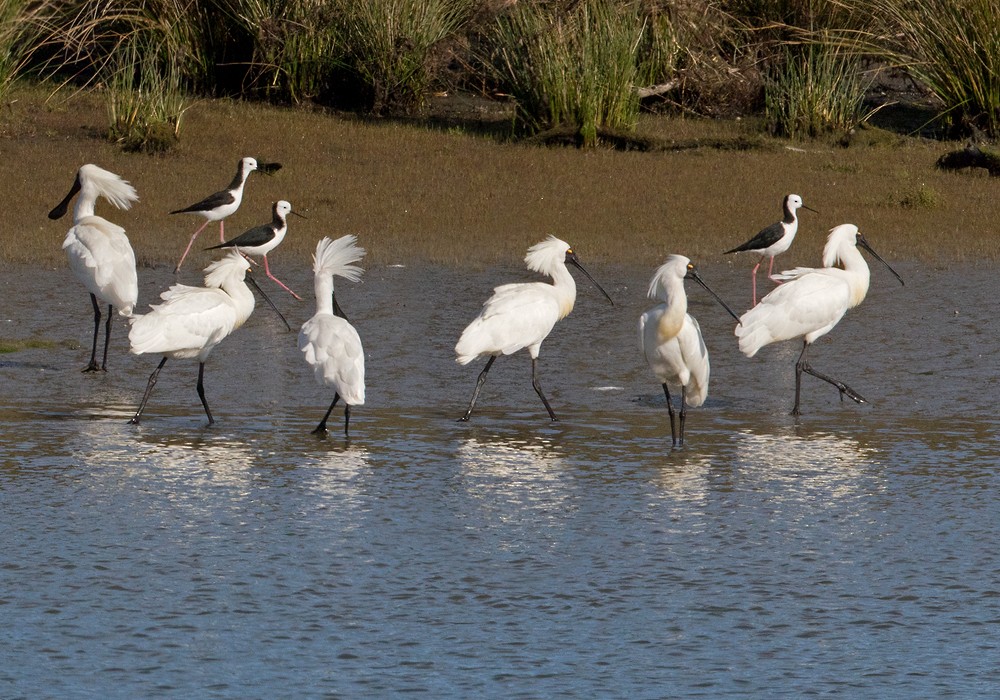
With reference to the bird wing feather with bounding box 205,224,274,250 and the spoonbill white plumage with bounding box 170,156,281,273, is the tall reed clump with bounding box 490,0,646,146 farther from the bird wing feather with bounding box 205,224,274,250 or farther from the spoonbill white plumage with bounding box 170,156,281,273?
the bird wing feather with bounding box 205,224,274,250

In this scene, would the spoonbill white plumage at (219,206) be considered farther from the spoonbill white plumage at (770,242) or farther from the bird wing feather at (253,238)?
the spoonbill white plumage at (770,242)

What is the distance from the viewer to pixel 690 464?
820cm

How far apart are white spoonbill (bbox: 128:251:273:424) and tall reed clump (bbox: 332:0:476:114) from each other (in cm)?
1011

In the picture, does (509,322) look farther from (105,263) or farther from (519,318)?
(105,263)

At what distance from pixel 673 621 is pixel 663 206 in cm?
1090

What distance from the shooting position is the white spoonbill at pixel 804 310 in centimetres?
985

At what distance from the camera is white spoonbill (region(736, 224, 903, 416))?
9852mm

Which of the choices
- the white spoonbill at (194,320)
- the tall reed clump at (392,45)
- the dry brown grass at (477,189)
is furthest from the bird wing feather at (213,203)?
the white spoonbill at (194,320)

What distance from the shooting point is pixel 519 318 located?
9.44 m

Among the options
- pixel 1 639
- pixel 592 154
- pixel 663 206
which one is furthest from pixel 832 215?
pixel 1 639

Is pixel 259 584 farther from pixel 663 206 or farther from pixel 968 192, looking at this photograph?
pixel 968 192

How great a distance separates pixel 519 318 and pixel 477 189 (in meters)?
7.57

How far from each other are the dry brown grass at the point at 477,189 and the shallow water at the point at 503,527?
139 inches

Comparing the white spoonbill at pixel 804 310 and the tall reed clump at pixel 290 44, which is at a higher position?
the tall reed clump at pixel 290 44
